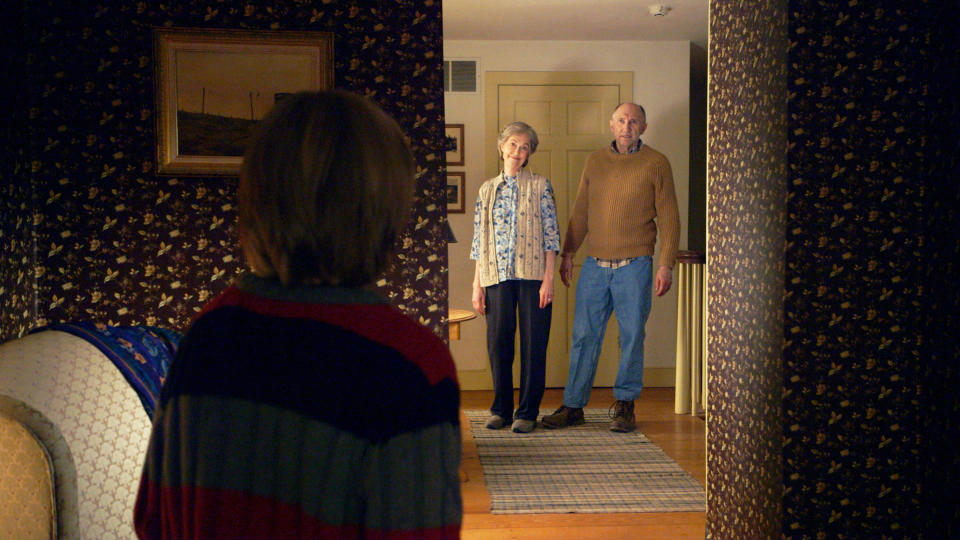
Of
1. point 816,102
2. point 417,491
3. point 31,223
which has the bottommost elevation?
point 417,491

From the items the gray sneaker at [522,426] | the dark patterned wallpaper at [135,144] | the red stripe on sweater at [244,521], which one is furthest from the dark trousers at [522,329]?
the red stripe on sweater at [244,521]

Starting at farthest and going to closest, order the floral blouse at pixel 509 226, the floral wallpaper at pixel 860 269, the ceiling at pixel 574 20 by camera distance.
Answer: the ceiling at pixel 574 20, the floral blouse at pixel 509 226, the floral wallpaper at pixel 860 269

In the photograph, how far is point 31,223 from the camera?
254 centimetres

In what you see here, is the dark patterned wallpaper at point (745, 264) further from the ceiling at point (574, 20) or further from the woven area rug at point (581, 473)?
the ceiling at point (574, 20)

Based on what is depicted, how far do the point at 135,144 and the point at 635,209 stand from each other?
2271 millimetres

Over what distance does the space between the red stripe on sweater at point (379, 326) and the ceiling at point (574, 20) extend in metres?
3.71

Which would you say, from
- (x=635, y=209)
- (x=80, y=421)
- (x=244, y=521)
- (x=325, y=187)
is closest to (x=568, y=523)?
(x=635, y=209)

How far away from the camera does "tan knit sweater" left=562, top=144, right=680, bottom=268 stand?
12.4ft

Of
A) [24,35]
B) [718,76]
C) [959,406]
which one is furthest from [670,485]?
[24,35]

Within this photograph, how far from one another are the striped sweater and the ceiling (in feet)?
12.2

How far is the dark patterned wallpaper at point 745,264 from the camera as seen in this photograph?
1.98m

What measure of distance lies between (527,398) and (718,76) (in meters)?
2.00

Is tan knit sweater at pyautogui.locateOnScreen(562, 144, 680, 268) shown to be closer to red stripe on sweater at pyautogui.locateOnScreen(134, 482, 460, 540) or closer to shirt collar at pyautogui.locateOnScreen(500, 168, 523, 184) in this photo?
shirt collar at pyautogui.locateOnScreen(500, 168, 523, 184)

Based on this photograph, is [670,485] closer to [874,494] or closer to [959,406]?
[874,494]
